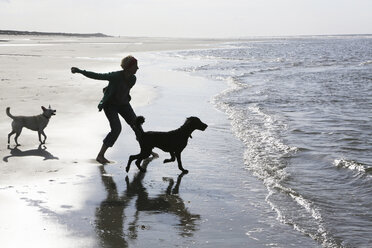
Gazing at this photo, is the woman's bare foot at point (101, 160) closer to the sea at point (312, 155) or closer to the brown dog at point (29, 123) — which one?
the brown dog at point (29, 123)

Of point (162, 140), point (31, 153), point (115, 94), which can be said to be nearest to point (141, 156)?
point (162, 140)

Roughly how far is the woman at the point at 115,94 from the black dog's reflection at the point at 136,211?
2.90ft

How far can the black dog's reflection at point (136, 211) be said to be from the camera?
15.6 feet

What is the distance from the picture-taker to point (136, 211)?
5496mm

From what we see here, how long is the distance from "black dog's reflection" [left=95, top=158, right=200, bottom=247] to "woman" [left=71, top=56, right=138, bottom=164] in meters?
0.88

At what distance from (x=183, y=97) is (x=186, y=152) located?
7278 mm

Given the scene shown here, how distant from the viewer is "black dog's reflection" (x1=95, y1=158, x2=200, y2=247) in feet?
15.6

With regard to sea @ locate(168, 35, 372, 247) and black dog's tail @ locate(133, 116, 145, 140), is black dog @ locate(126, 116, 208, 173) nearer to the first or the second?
black dog's tail @ locate(133, 116, 145, 140)

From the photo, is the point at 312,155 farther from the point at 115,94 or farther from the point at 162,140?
the point at 115,94

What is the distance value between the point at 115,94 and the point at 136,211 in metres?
2.80

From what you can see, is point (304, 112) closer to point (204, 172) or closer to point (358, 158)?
point (358, 158)

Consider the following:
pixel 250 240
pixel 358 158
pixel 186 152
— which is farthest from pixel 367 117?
pixel 250 240

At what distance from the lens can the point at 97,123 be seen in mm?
10758

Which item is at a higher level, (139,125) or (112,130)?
(139,125)
